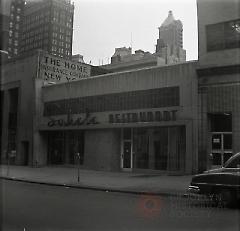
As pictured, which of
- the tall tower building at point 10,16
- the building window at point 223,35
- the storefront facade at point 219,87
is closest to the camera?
the tall tower building at point 10,16

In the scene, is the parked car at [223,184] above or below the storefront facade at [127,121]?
below

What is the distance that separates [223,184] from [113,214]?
3.28m

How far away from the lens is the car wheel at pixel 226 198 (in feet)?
36.9

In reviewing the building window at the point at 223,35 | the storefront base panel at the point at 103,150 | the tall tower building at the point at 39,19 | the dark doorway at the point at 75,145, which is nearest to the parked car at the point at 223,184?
the tall tower building at the point at 39,19

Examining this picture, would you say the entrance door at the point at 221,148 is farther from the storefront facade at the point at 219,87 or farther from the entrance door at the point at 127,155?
the entrance door at the point at 127,155

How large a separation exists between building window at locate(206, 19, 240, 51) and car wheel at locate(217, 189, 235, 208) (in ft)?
42.8

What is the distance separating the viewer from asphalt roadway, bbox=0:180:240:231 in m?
8.62

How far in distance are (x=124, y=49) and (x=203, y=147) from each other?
7043cm

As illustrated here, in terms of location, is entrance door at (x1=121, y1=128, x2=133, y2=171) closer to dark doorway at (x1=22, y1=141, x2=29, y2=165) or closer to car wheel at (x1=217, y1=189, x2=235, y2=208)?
dark doorway at (x1=22, y1=141, x2=29, y2=165)

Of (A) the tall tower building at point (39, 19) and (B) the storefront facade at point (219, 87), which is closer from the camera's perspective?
(A) the tall tower building at point (39, 19)

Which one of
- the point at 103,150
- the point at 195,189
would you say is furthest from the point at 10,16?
the point at 103,150

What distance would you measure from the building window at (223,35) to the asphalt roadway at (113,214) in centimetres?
1205

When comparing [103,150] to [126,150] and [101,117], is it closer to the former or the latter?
[126,150]

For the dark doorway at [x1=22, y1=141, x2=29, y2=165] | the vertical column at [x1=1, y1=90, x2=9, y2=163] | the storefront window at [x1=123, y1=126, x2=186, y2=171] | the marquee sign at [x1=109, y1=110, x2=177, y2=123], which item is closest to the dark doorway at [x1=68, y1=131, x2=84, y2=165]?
the marquee sign at [x1=109, y1=110, x2=177, y2=123]
